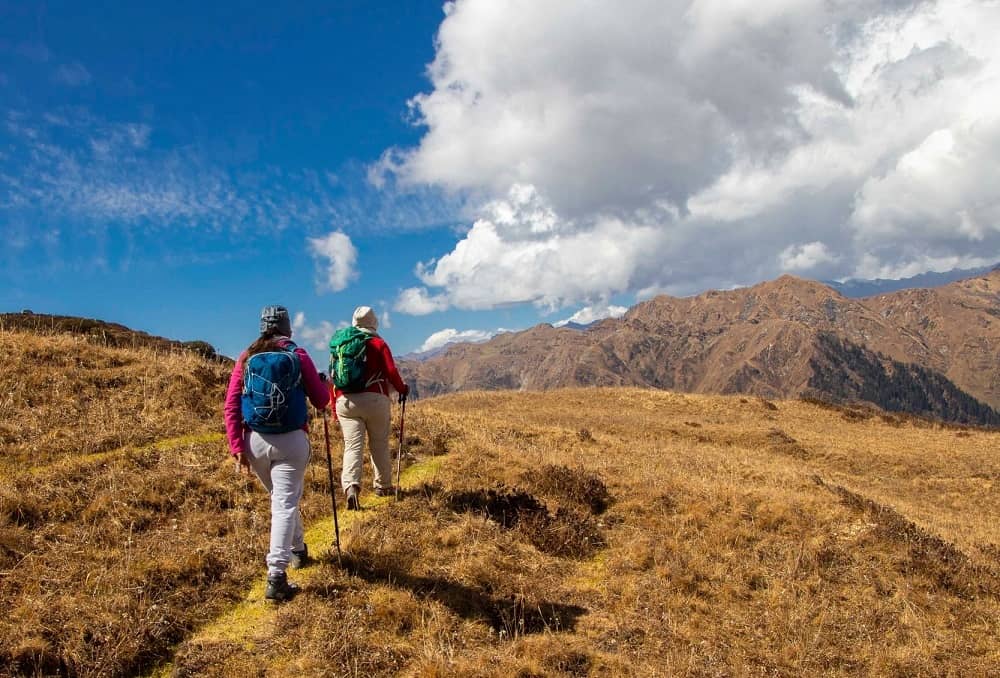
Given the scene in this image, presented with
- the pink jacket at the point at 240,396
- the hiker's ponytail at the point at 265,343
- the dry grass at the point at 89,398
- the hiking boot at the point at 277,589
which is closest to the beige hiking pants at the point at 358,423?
the pink jacket at the point at 240,396

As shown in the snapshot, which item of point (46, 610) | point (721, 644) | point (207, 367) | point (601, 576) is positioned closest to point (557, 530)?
point (601, 576)

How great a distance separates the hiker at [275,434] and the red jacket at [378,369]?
239 cm

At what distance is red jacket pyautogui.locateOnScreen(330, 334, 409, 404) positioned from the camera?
355 inches

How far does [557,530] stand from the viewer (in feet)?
30.0

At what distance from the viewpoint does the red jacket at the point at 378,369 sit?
9023 millimetres

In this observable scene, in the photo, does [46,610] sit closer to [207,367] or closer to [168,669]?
[168,669]

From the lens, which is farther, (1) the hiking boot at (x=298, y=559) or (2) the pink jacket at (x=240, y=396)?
(1) the hiking boot at (x=298, y=559)

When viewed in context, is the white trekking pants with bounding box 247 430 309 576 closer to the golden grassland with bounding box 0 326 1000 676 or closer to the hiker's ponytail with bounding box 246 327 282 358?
the golden grassland with bounding box 0 326 1000 676

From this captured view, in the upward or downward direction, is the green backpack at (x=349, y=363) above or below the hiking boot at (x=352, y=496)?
above

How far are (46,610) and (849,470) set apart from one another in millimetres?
24644

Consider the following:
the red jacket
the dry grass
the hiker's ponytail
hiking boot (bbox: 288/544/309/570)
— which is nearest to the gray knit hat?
the hiker's ponytail

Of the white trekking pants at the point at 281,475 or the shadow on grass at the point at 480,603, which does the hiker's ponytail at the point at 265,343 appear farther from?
the shadow on grass at the point at 480,603

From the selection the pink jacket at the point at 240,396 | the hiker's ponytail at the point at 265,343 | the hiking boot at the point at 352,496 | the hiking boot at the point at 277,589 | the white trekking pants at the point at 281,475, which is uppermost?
the hiker's ponytail at the point at 265,343

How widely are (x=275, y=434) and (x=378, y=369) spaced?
2804 millimetres
